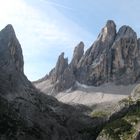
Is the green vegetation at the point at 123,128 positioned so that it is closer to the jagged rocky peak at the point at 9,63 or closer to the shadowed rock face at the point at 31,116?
the shadowed rock face at the point at 31,116

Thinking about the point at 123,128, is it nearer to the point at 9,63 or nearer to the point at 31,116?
the point at 31,116

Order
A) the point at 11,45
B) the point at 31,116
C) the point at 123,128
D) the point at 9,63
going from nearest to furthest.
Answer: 1. the point at 123,128
2. the point at 31,116
3. the point at 9,63
4. the point at 11,45

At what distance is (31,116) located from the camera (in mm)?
90500

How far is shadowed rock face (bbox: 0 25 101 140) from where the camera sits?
84.4m

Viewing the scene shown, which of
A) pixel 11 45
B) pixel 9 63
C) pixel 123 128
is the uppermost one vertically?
pixel 11 45

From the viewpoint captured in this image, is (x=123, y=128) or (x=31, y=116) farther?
(x=31, y=116)

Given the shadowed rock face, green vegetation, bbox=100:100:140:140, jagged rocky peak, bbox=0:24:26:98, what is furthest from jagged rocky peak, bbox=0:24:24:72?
green vegetation, bbox=100:100:140:140

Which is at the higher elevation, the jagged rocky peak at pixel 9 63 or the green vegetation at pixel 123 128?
the jagged rocky peak at pixel 9 63

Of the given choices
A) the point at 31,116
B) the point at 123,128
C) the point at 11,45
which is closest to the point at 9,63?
the point at 31,116

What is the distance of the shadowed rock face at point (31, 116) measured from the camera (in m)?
84.4

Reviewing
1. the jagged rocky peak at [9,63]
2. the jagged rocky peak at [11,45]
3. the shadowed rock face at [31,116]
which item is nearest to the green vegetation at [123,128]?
the shadowed rock face at [31,116]

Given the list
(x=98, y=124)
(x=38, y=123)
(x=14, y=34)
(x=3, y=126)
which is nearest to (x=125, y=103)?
(x=98, y=124)

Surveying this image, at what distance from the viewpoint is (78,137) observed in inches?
3649

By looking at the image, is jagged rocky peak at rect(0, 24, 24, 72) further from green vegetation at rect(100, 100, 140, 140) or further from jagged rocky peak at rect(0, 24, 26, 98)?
green vegetation at rect(100, 100, 140, 140)
